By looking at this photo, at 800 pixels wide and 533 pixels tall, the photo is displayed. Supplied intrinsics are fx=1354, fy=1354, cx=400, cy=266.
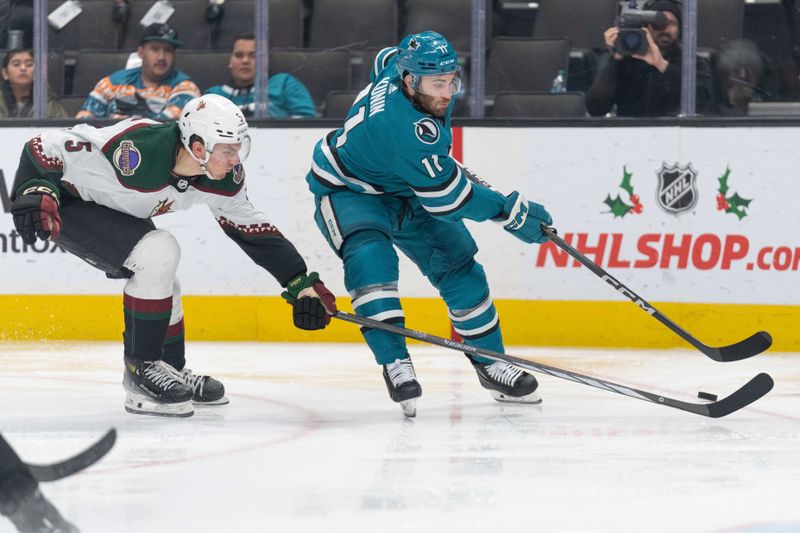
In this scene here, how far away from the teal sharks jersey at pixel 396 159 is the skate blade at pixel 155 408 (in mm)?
732

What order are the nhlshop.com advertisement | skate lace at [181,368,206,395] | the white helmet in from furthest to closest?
the nhlshop.com advertisement → skate lace at [181,368,206,395] → the white helmet

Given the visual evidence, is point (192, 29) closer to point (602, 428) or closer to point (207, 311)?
point (207, 311)

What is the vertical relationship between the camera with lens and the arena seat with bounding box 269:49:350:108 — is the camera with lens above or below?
above

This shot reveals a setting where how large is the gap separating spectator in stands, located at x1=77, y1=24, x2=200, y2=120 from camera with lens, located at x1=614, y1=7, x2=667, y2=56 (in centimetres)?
172

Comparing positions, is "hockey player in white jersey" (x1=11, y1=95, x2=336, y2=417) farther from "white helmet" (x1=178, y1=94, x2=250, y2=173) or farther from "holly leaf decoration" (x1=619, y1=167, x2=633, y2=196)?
"holly leaf decoration" (x1=619, y1=167, x2=633, y2=196)

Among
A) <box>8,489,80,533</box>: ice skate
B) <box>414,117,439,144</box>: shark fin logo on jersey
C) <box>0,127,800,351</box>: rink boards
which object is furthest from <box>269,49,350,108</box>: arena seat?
<box>8,489,80,533</box>: ice skate

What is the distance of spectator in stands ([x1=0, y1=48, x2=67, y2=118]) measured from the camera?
554 cm

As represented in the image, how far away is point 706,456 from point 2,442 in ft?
5.42

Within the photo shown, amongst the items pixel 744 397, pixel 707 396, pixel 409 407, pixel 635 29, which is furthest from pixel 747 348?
pixel 635 29

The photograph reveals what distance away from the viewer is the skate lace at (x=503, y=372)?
12.7ft

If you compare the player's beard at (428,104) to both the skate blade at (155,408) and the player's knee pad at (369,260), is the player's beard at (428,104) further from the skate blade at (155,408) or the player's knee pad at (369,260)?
the skate blade at (155,408)

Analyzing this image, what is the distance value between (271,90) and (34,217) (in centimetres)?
237

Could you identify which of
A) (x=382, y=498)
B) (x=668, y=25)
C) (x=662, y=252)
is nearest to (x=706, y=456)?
(x=382, y=498)

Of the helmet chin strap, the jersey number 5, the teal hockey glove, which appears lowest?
the teal hockey glove
